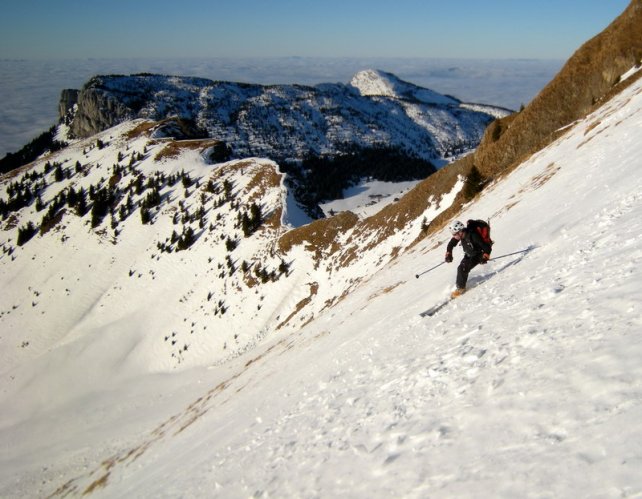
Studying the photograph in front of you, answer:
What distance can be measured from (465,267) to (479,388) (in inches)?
295

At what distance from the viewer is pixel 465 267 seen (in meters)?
14.3

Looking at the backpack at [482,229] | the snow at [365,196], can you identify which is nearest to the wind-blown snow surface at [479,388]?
the backpack at [482,229]

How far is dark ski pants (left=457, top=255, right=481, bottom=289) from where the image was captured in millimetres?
14230

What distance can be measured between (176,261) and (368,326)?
52.5 meters

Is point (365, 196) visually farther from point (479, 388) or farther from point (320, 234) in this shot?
point (479, 388)

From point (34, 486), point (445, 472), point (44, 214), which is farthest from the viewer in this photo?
point (44, 214)

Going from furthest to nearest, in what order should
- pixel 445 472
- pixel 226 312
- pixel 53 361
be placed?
1. pixel 53 361
2. pixel 226 312
3. pixel 445 472

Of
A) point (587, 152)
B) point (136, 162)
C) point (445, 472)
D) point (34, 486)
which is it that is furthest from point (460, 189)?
point (136, 162)

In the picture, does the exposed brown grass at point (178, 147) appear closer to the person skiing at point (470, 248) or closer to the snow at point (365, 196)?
the snow at point (365, 196)

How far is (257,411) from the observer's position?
48.5 ft

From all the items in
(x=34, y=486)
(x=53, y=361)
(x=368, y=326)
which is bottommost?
(x=53, y=361)

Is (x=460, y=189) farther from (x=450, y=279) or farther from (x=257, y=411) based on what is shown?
(x=257, y=411)

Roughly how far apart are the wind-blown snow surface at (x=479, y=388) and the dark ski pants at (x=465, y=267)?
24.9 inches

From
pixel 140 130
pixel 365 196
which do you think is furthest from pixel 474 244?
pixel 365 196
